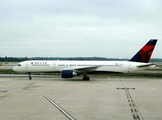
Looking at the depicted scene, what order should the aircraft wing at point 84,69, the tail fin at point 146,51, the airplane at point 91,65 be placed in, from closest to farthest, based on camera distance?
the aircraft wing at point 84,69 < the airplane at point 91,65 < the tail fin at point 146,51

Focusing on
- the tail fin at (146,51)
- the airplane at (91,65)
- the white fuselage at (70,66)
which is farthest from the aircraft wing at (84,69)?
the tail fin at (146,51)

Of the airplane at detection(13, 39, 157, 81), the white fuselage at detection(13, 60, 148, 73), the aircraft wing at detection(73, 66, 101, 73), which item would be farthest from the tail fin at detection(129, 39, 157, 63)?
the aircraft wing at detection(73, 66, 101, 73)

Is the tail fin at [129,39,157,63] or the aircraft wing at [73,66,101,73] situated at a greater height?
the tail fin at [129,39,157,63]

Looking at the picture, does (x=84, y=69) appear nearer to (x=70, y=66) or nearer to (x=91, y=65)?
(x=91, y=65)

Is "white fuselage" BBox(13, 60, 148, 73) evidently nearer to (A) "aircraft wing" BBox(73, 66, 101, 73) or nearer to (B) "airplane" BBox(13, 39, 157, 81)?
(B) "airplane" BBox(13, 39, 157, 81)

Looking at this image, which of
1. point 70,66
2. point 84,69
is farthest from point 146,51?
point 70,66

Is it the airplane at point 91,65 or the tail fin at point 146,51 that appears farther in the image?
the tail fin at point 146,51

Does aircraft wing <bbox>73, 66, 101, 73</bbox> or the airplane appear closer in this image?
aircraft wing <bbox>73, 66, 101, 73</bbox>

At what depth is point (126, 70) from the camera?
3381 centimetres

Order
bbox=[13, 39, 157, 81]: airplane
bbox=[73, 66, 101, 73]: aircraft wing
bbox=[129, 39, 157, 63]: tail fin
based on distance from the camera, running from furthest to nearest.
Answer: bbox=[129, 39, 157, 63]: tail fin, bbox=[13, 39, 157, 81]: airplane, bbox=[73, 66, 101, 73]: aircraft wing

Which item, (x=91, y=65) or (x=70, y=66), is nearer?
(x=70, y=66)

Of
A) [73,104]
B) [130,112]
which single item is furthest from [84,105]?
[130,112]

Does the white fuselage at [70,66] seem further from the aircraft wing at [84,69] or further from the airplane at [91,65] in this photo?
the aircraft wing at [84,69]

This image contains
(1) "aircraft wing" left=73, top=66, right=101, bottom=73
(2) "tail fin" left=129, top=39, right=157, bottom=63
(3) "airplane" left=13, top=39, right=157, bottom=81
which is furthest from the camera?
(2) "tail fin" left=129, top=39, right=157, bottom=63
